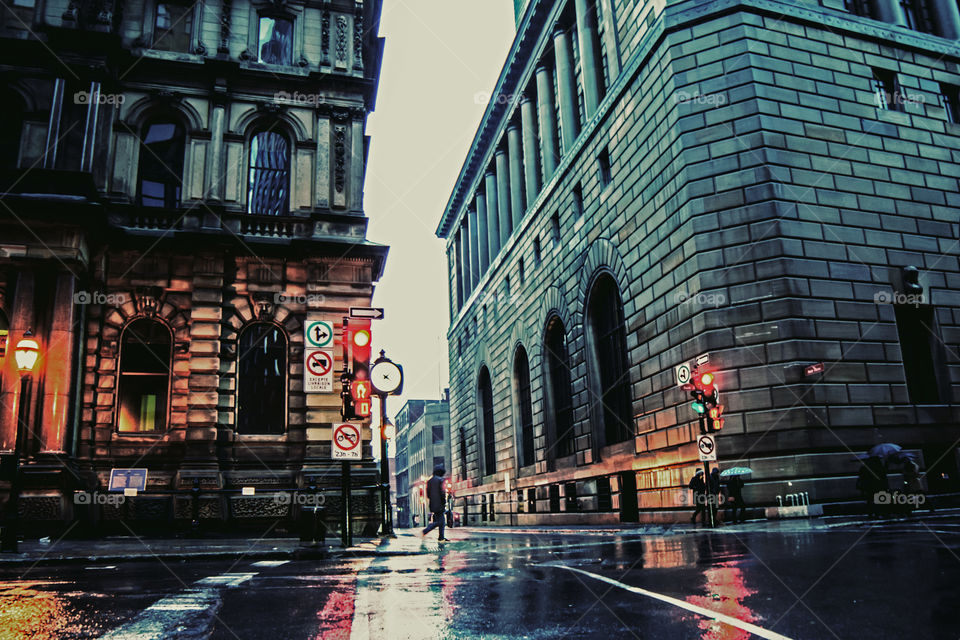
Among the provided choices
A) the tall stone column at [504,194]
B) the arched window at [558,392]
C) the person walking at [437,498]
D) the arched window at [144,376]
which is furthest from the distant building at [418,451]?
the person walking at [437,498]

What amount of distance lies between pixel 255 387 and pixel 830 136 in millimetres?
20036

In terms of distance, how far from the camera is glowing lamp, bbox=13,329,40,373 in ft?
49.3

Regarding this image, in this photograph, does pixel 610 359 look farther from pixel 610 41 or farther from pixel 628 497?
pixel 610 41

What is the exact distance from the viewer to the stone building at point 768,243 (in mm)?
20406

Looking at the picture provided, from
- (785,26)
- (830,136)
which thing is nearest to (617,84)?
(785,26)

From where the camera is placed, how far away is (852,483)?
1962cm

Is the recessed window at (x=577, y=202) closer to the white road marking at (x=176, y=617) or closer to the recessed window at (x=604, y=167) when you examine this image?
the recessed window at (x=604, y=167)

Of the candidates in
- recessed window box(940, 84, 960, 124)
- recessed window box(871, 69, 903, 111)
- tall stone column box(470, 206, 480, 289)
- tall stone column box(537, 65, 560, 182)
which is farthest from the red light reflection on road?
tall stone column box(470, 206, 480, 289)

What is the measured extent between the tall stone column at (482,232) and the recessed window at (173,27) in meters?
28.9

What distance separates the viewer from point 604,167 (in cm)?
2961

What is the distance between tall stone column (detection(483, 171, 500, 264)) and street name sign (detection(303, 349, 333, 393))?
35.8 meters

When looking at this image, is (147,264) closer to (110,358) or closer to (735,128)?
(110,358)

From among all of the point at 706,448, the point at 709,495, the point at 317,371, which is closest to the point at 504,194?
the point at 706,448

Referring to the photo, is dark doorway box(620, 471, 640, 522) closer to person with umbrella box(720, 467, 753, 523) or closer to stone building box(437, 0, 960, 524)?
stone building box(437, 0, 960, 524)
